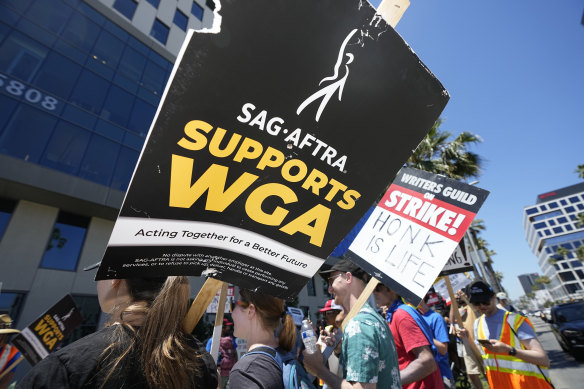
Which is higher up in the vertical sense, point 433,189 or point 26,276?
point 433,189

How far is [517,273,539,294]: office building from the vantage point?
153m

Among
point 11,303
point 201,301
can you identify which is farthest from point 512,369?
point 11,303

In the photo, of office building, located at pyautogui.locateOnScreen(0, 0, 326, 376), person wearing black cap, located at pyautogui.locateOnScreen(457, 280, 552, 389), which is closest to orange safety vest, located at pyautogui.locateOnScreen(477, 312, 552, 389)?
person wearing black cap, located at pyautogui.locateOnScreen(457, 280, 552, 389)

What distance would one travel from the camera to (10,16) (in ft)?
37.9

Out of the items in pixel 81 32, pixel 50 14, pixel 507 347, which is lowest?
pixel 507 347

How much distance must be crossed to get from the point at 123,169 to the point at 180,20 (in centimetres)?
1371

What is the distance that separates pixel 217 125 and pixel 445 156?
12.6m

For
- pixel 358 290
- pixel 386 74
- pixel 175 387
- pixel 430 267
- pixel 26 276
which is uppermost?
pixel 386 74

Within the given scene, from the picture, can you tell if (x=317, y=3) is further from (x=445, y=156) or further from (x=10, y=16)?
(x=10, y=16)

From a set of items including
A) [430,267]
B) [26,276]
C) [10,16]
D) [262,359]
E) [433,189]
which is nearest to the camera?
[262,359]

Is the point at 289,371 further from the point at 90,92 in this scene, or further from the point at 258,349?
the point at 90,92

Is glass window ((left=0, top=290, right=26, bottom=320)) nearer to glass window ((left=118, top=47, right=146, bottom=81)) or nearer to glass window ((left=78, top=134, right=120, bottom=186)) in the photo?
glass window ((left=78, top=134, right=120, bottom=186))

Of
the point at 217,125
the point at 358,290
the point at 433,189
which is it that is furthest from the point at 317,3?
the point at 433,189

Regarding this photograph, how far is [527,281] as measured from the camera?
15825cm
